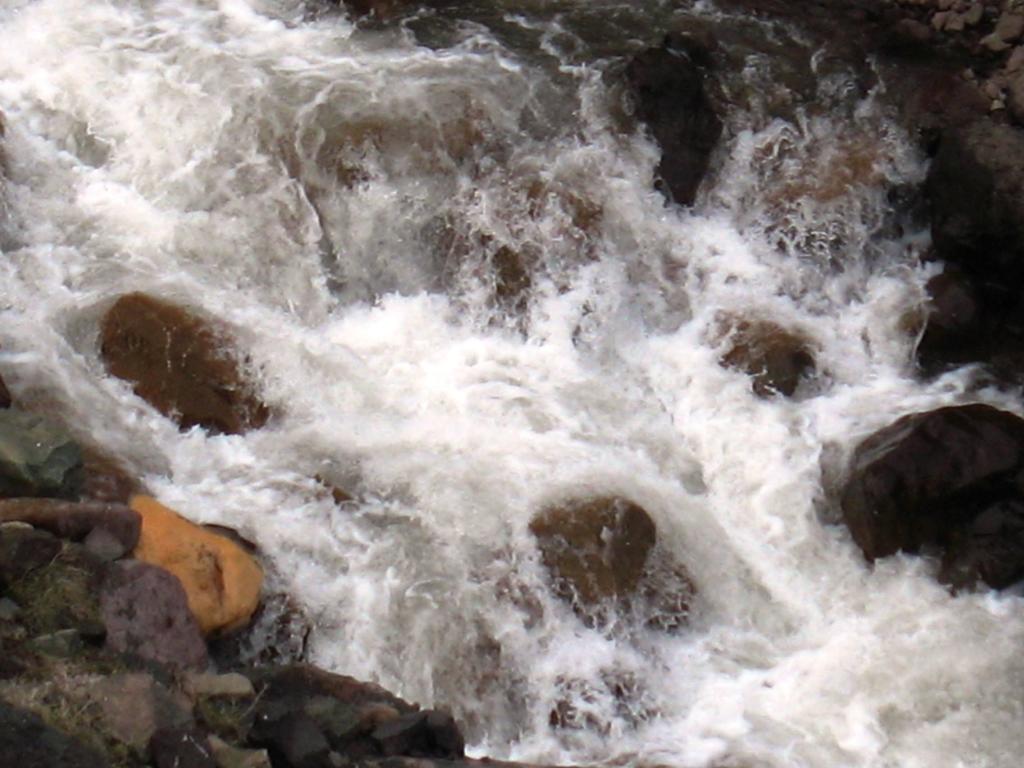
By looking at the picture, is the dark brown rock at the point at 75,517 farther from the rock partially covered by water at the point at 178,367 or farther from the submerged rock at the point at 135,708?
the rock partially covered by water at the point at 178,367

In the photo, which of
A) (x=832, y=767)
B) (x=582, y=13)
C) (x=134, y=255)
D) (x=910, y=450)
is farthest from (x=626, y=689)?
(x=582, y=13)

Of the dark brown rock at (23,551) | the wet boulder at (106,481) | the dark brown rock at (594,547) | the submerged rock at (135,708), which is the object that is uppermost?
the submerged rock at (135,708)

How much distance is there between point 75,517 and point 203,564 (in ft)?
2.23

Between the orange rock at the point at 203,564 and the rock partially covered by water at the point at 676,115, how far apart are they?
4627 millimetres

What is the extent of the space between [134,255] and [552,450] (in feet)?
9.94

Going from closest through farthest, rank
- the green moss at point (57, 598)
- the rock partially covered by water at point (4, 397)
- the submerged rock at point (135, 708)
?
the submerged rock at point (135, 708) < the green moss at point (57, 598) < the rock partially covered by water at point (4, 397)

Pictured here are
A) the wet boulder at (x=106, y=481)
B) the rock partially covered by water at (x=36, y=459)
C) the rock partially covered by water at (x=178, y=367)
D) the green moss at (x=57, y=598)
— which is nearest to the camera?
the green moss at (x=57, y=598)

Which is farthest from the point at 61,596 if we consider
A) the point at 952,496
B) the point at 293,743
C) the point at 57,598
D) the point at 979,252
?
the point at 979,252

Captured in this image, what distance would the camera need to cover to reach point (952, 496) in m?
7.85

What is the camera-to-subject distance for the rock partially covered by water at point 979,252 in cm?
939

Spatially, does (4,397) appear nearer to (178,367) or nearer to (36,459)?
(36,459)

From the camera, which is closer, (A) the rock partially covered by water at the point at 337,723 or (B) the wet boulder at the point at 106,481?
(A) the rock partially covered by water at the point at 337,723

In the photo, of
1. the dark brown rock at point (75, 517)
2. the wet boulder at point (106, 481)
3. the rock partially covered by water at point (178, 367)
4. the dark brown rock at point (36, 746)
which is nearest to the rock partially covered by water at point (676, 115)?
the rock partially covered by water at point (178, 367)

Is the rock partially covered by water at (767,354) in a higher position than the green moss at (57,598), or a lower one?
lower
